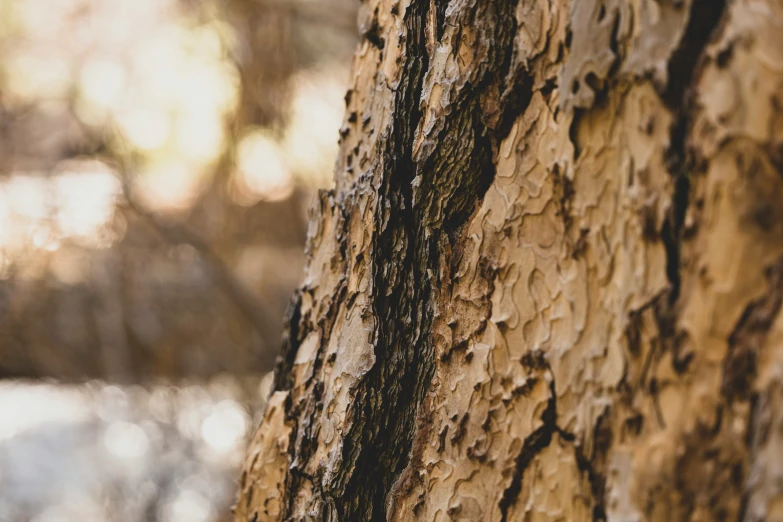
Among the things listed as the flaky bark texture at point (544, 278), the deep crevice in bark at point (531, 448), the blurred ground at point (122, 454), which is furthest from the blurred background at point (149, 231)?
the deep crevice in bark at point (531, 448)

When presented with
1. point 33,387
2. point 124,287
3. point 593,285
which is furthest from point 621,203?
point 33,387

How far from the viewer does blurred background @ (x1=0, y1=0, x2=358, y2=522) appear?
105 inches

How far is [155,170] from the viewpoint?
12.0 feet

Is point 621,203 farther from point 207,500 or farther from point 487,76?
point 207,500

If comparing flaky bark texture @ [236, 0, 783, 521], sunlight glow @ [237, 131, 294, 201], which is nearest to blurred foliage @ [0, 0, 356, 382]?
sunlight glow @ [237, 131, 294, 201]

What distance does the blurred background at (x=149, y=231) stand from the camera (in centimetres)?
266

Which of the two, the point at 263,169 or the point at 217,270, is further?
the point at 263,169

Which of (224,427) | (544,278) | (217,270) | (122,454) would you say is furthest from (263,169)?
(544,278)

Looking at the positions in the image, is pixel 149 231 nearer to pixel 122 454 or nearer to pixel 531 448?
pixel 122 454

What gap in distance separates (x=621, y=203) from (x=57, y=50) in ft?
11.2

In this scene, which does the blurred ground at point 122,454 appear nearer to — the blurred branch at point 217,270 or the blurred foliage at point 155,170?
the blurred foliage at point 155,170

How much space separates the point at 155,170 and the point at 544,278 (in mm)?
3409

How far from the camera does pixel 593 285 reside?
506 millimetres

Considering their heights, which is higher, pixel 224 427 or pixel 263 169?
pixel 263 169
